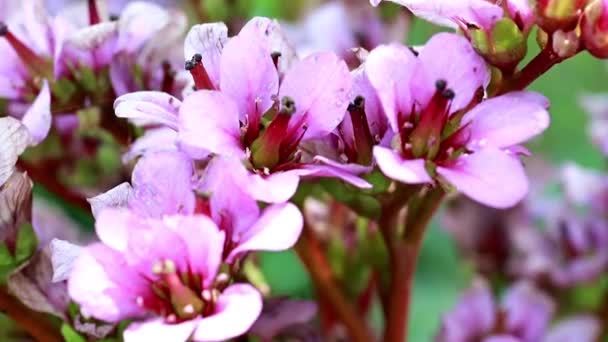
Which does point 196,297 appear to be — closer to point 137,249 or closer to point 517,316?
point 137,249

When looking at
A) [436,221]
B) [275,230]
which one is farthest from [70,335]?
[436,221]

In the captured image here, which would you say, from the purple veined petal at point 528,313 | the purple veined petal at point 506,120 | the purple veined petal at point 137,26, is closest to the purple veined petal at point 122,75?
the purple veined petal at point 137,26

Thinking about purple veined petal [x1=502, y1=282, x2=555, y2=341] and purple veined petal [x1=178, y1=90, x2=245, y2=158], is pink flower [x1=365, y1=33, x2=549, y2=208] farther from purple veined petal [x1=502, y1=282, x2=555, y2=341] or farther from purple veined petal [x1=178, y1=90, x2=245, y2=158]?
purple veined petal [x1=502, y1=282, x2=555, y2=341]

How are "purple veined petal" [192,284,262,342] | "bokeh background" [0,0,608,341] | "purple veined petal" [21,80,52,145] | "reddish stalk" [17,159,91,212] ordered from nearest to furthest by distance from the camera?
1. "purple veined petal" [192,284,262,342]
2. "purple veined petal" [21,80,52,145]
3. "reddish stalk" [17,159,91,212]
4. "bokeh background" [0,0,608,341]

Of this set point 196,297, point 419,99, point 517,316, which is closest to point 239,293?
point 196,297

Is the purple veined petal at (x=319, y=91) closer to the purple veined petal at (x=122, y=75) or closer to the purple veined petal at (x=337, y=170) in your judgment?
the purple veined petal at (x=337, y=170)

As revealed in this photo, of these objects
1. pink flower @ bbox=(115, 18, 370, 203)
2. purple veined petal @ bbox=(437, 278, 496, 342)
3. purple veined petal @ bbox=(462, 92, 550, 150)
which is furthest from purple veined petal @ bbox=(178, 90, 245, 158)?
purple veined petal @ bbox=(437, 278, 496, 342)
